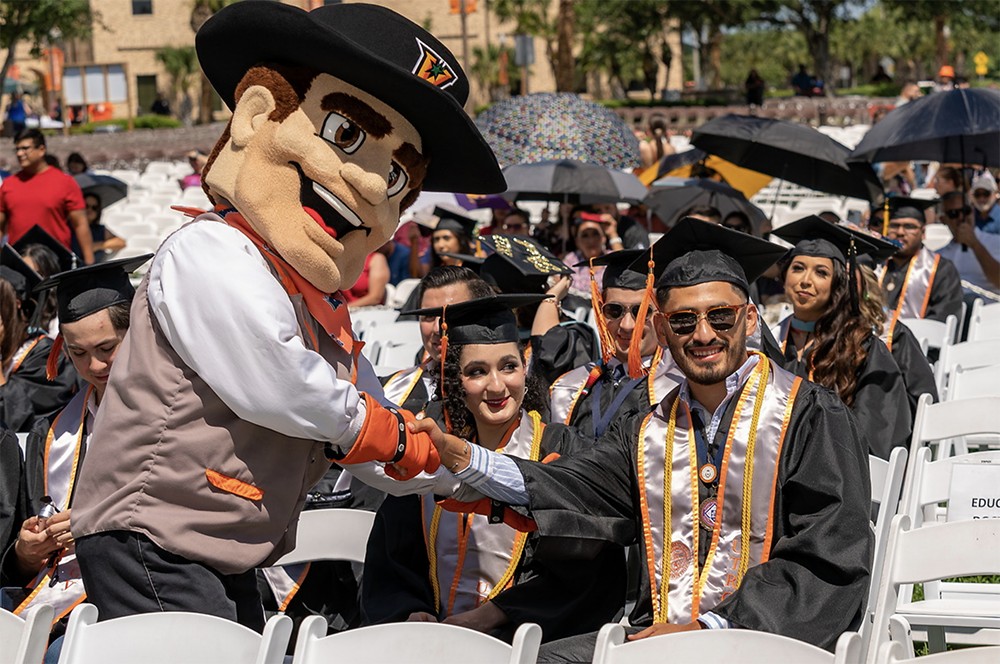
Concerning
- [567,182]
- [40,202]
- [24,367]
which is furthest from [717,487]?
[40,202]

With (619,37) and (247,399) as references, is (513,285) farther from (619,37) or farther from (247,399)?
(619,37)

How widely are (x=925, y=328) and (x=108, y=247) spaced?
6400mm

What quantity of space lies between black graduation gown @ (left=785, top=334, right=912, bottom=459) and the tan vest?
3.05 meters

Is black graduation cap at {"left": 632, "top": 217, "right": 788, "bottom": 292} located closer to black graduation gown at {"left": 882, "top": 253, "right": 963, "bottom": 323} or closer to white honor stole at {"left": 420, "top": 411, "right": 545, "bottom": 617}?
white honor stole at {"left": 420, "top": 411, "right": 545, "bottom": 617}

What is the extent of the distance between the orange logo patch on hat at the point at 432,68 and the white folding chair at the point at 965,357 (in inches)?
147

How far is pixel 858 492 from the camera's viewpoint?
140 inches

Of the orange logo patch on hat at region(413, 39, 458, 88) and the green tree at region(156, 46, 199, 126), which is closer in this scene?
the orange logo patch on hat at region(413, 39, 458, 88)

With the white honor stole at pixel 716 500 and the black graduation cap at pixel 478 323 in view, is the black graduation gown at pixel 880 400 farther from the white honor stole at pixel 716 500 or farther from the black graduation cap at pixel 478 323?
the white honor stole at pixel 716 500

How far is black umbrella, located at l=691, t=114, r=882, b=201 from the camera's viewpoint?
30.4 feet

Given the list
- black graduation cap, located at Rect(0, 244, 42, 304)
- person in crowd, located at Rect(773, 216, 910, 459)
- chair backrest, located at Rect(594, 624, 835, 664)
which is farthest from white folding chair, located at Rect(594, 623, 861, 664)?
black graduation cap, located at Rect(0, 244, 42, 304)

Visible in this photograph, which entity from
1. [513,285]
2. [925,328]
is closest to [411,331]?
[513,285]

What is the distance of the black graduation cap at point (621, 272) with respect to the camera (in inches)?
216

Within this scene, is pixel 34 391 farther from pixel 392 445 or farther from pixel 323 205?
pixel 392 445

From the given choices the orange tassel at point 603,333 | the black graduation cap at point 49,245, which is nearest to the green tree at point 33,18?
the black graduation cap at point 49,245
